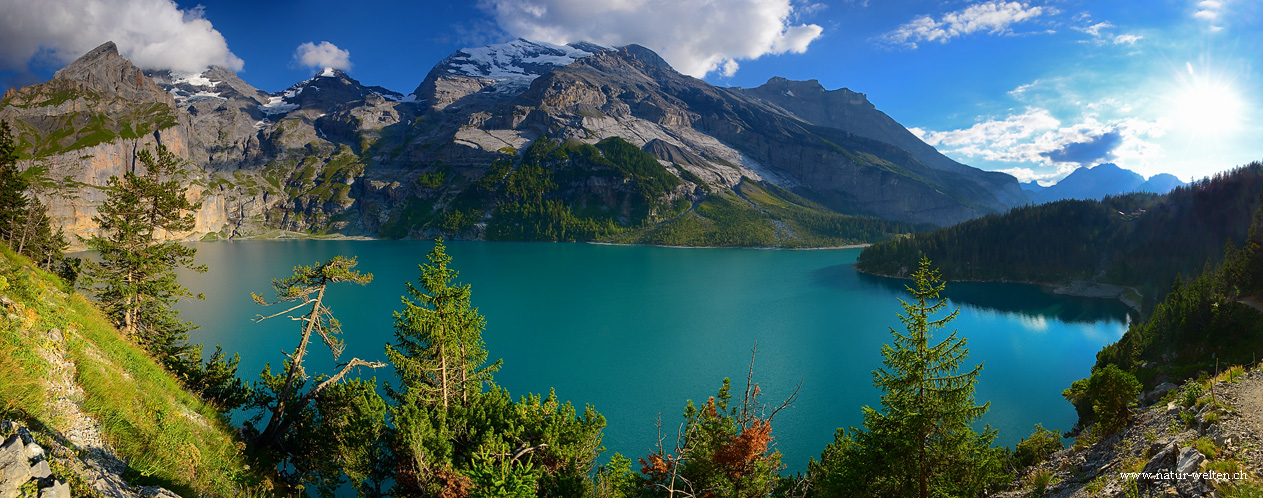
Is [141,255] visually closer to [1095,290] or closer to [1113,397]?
[1113,397]

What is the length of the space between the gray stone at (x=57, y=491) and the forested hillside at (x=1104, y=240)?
110947 mm

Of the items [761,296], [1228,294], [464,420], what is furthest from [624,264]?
[464,420]

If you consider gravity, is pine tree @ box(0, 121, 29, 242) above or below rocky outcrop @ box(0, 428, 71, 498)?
above

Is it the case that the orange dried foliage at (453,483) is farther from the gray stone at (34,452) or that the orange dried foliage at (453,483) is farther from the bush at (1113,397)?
the bush at (1113,397)

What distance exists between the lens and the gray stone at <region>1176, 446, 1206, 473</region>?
9.42 metres

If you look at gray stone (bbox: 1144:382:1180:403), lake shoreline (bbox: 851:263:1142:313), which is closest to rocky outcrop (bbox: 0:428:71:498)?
gray stone (bbox: 1144:382:1180:403)

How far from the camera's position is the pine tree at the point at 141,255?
19812 millimetres

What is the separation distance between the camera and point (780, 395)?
36344 millimetres

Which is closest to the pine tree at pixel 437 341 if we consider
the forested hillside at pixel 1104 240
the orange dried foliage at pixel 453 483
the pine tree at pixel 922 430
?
the orange dried foliage at pixel 453 483

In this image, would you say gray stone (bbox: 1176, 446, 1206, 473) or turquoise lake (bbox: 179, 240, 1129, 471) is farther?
turquoise lake (bbox: 179, 240, 1129, 471)

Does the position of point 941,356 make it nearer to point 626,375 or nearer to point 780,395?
point 780,395

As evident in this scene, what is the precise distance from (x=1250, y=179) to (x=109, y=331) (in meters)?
151

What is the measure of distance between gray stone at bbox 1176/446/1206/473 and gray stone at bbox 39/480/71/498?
17524 millimetres

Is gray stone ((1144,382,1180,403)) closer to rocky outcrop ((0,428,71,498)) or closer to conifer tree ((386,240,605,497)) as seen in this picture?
conifer tree ((386,240,605,497))
